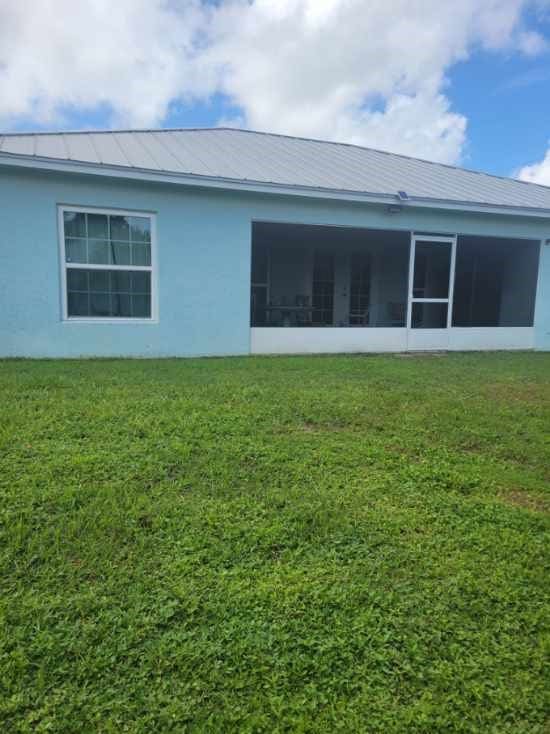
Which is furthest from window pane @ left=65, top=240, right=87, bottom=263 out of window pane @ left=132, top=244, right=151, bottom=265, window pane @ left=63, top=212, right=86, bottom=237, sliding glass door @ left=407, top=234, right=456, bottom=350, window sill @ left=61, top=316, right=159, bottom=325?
sliding glass door @ left=407, top=234, right=456, bottom=350

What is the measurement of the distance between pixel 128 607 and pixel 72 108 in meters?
19.5

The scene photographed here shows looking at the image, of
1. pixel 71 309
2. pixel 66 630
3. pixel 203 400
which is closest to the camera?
pixel 66 630

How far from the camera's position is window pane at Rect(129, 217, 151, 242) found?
8.00 m

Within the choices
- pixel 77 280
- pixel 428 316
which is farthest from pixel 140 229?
pixel 428 316

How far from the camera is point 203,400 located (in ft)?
16.3

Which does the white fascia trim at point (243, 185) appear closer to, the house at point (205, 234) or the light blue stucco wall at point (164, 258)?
the house at point (205, 234)

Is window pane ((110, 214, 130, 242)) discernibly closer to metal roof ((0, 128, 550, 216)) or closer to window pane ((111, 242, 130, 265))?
window pane ((111, 242, 130, 265))

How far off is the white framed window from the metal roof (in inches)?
31.1

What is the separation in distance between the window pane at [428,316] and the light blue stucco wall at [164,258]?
176 centimetres

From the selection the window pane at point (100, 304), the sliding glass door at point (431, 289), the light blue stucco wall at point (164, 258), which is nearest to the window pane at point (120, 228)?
the light blue stucco wall at point (164, 258)

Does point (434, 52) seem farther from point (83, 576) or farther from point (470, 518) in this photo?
point (83, 576)

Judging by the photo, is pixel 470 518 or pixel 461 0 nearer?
pixel 470 518

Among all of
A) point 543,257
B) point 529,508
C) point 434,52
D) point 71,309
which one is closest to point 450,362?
point 543,257

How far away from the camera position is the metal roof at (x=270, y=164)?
25.6 feet
